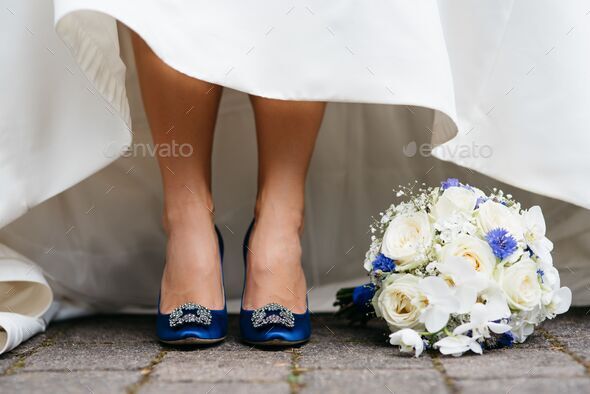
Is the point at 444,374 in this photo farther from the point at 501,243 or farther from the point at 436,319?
the point at 501,243

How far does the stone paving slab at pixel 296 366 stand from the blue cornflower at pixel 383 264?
0.40ft

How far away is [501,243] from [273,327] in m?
0.36

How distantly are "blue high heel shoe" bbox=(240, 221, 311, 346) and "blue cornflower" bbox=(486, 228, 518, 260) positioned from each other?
0.31 m

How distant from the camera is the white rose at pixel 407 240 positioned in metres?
1.11

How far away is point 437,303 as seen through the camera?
1.06 metres

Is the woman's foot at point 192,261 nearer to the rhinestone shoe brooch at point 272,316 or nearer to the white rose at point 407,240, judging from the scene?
the rhinestone shoe brooch at point 272,316

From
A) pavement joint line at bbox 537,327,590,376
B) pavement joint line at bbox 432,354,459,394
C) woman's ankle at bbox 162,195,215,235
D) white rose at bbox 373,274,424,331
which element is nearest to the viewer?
pavement joint line at bbox 432,354,459,394

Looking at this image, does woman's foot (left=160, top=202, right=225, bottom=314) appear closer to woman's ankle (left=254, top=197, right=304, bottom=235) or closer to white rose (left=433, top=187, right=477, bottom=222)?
woman's ankle (left=254, top=197, right=304, bottom=235)

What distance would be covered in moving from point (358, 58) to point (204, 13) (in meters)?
0.23

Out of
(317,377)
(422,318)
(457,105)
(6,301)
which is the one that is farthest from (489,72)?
(6,301)

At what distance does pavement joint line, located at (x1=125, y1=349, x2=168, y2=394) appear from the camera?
2.93 ft

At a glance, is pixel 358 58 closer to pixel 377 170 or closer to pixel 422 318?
pixel 422 318

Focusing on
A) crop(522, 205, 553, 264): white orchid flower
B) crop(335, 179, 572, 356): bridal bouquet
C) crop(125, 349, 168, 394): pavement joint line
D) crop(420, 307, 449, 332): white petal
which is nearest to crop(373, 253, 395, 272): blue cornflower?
crop(335, 179, 572, 356): bridal bouquet

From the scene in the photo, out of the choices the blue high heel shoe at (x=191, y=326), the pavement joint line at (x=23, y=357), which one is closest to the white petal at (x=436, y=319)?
the blue high heel shoe at (x=191, y=326)
